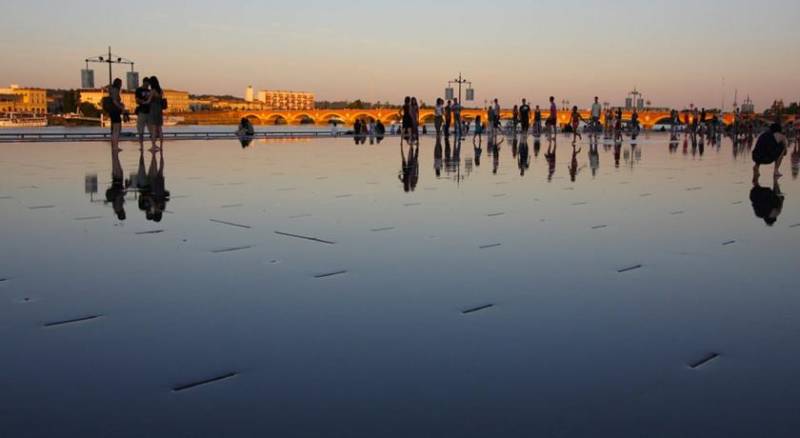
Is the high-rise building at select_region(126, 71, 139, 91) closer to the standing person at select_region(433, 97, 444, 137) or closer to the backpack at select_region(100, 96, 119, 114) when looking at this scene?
the standing person at select_region(433, 97, 444, 137)

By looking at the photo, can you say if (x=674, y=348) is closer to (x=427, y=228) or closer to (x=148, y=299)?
(x=148, y=299)

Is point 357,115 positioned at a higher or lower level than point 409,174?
higher

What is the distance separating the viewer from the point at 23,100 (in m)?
163

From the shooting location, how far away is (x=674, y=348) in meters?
3.02

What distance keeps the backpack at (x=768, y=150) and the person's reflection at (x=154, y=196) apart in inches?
355

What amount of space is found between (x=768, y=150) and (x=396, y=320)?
403 inches

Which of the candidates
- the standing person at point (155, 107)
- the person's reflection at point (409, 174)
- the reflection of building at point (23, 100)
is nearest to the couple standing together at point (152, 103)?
the standing person at point (155, 107)

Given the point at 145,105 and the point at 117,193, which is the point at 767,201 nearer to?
the point at 117,193

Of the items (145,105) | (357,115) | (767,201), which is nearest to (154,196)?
(767,201)

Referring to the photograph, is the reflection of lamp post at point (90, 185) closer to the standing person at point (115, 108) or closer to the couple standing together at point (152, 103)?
the standing person at point (115, 108)

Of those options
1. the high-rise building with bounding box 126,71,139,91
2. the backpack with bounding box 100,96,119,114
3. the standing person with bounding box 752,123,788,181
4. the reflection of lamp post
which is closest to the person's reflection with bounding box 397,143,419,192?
the reflection of lamp post

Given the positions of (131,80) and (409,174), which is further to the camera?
(131,80)

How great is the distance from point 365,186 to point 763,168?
901cm

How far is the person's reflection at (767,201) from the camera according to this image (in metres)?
7.21
